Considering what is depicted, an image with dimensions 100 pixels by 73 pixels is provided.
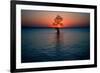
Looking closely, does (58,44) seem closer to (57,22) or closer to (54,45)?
(54,45)

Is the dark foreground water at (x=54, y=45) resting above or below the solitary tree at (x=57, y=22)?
below

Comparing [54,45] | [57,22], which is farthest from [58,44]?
[57,22]

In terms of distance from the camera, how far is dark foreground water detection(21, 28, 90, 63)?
185cm

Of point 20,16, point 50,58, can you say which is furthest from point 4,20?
point 50,58

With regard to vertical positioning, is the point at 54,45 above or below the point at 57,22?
below

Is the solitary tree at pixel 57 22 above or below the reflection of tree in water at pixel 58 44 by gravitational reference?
above

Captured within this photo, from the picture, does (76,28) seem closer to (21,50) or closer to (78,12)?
(78,12)

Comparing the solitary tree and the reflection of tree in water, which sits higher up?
the solitary tree

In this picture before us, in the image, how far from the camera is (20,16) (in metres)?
1.81

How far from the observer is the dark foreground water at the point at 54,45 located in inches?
72.7

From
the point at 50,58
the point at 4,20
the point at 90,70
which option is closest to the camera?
the point at 4,20

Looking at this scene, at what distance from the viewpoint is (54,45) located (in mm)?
1930

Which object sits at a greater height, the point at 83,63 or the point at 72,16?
the point at 72,16

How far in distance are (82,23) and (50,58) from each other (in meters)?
0.53
